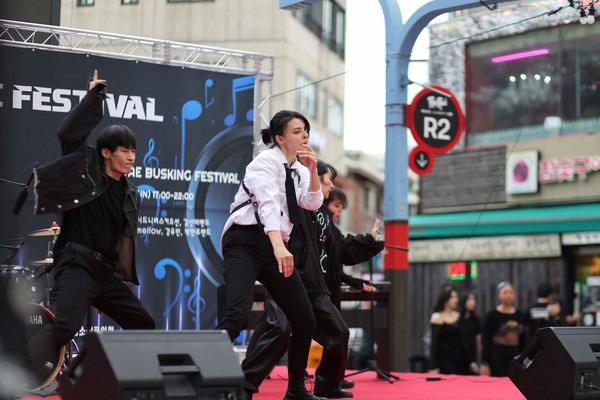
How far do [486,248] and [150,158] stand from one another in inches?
418

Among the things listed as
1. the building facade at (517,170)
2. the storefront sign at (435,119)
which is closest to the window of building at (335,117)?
the building facade at (517,170)

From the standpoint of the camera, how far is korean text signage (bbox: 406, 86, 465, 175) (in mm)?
12336

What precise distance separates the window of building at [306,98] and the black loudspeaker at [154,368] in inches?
954

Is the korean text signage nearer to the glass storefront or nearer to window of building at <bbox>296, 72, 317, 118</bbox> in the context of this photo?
the glass storefront

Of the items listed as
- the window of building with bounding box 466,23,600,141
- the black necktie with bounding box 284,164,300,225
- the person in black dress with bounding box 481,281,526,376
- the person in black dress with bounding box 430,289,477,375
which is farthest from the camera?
the window of building with bounding box 466,23,600,141

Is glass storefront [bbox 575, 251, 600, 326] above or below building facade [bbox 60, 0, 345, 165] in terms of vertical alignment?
below

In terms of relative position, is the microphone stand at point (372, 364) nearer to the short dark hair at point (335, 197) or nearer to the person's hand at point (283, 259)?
the short dark hair at point (335, 197)

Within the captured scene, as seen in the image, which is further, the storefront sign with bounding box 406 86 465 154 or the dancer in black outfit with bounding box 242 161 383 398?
the storefront sign with bounding box 406 86 465 154

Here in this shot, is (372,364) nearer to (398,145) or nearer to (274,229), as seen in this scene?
(398,145)

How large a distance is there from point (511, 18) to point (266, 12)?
7496 mm

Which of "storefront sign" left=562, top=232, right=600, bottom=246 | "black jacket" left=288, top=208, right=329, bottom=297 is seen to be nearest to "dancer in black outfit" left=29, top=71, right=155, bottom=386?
"black jacket" left=288, top=208, right=329, bottom=297

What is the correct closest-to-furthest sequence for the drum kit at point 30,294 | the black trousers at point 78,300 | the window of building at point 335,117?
the black trousers at point 78,300
the drum kit at point 30,294
the window of building at point 335,117

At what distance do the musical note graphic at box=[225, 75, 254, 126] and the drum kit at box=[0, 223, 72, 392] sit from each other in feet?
8.51

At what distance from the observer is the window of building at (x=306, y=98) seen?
1184 inches
